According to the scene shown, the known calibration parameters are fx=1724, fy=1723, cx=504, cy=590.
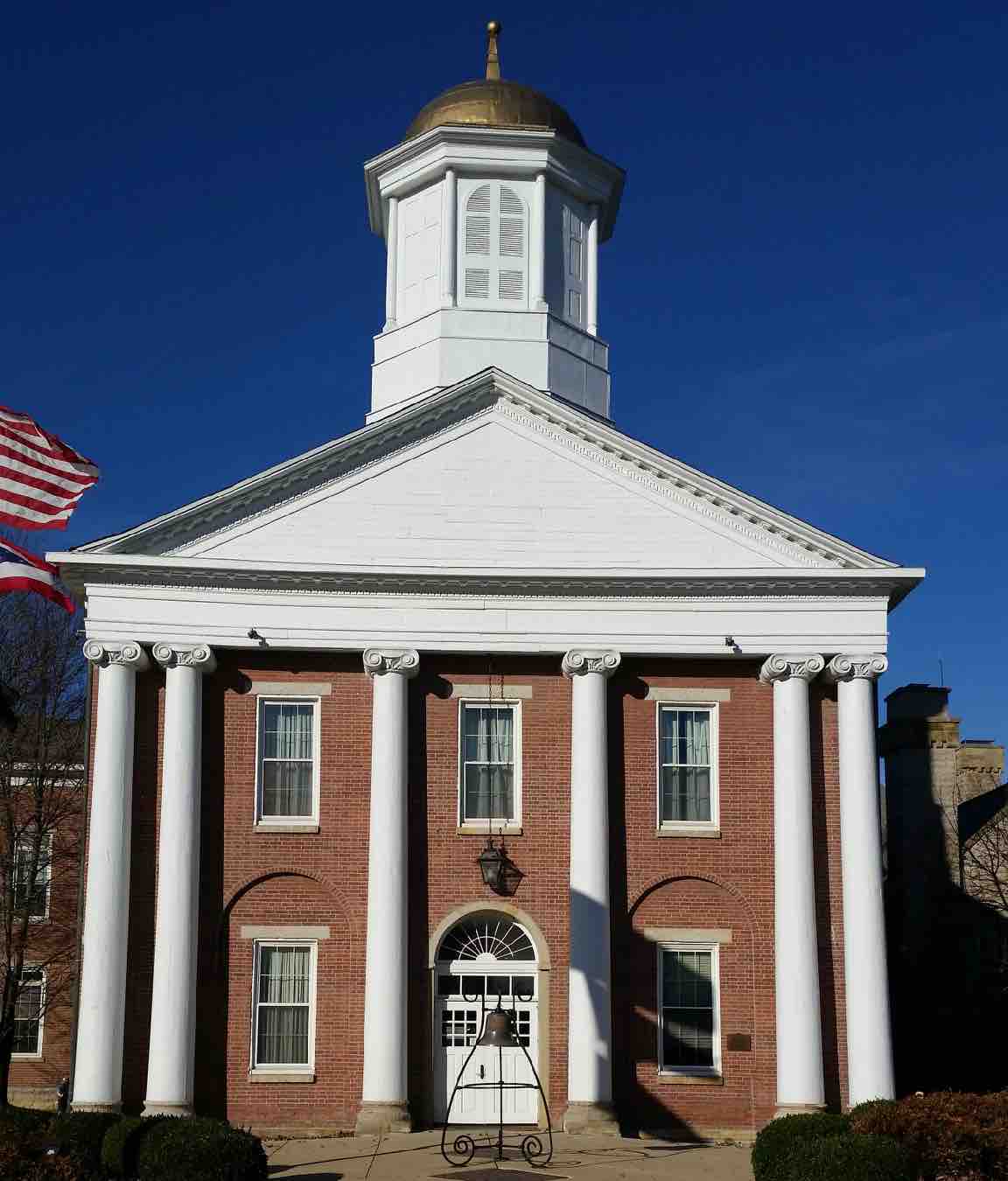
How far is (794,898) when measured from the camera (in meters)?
27.3

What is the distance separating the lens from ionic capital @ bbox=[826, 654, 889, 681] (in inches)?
1109

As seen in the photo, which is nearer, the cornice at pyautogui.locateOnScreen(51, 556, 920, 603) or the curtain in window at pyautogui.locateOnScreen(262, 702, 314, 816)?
the cornice at pyautogui.locateOnScreen(51, 556, 920, 603)

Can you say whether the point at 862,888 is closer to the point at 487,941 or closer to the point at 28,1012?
the point at 487,941

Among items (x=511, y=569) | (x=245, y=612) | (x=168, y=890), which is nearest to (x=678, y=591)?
(x=511, y=569)

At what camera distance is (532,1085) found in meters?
26.3

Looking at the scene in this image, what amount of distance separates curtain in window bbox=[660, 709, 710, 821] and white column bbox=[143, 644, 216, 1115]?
24.9 ft

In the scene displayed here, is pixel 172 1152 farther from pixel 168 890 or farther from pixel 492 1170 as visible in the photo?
pixel 168 890

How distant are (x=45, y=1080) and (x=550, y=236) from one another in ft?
64.6

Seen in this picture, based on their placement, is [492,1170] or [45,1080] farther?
[45,1080]

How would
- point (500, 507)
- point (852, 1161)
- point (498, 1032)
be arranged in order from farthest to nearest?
point (500, 507) → point (498, 1032) → point (852, 1161)

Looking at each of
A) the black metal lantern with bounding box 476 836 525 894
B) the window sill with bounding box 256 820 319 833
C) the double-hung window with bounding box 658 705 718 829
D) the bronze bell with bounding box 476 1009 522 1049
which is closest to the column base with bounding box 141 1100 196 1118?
the window sill with bounding box 256 820 319 833

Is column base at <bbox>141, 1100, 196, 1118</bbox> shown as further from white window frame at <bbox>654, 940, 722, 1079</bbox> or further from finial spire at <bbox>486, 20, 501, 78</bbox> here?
finial spire at <bbox>486, 20, 501, 78</bbox>

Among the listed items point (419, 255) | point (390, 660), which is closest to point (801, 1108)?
point (390, 660)

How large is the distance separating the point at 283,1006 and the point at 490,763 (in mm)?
5091
